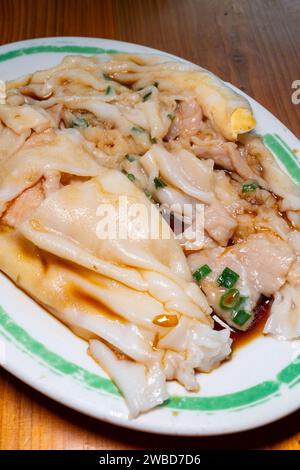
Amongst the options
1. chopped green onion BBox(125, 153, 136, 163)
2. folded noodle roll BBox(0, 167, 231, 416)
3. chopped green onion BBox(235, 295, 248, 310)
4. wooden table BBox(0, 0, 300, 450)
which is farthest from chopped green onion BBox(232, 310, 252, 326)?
wooden table BBox(0, 0, 300, 450)

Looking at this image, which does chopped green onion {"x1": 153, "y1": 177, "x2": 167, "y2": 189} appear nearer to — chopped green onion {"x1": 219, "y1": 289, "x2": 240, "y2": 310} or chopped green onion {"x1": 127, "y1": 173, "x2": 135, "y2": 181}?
chopped green onion {"x1": 127, "y1": 173, "x2": 135, "y2": 181}

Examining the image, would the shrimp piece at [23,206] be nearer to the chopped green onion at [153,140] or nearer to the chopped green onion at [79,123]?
the chopped green onion at [79,123]

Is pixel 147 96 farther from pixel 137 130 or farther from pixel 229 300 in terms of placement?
pixel 229 300

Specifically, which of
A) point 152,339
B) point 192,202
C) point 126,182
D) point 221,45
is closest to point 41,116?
point 126,182

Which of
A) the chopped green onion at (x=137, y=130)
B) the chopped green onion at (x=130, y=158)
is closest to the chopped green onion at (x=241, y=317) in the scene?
the chopped green onion at (x=130, y=158)

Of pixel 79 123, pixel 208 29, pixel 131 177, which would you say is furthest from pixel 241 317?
pixel 208 29
